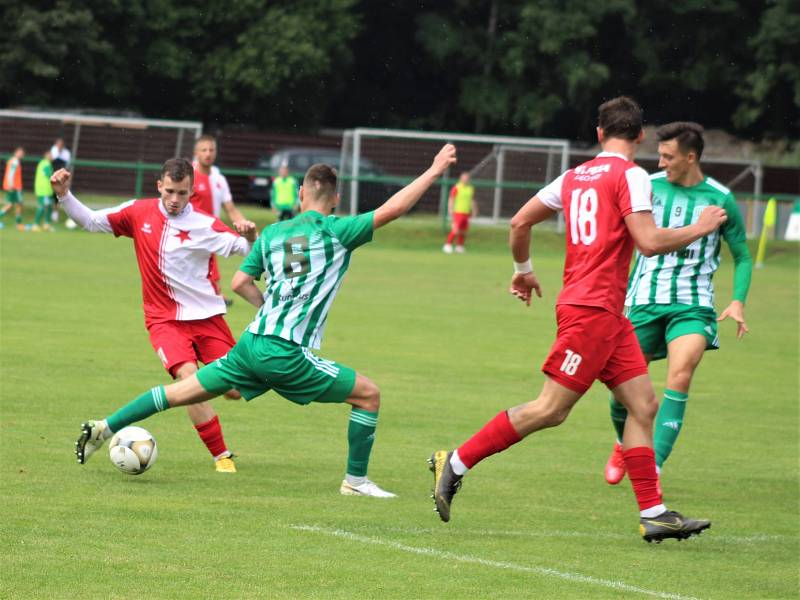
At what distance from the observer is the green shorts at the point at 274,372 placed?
23.5 ft

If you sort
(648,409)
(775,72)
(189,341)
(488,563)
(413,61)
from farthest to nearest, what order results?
1. (413,61)
2. (775,72)
3. (189,341)
4. (648,409)
5. (488,563)

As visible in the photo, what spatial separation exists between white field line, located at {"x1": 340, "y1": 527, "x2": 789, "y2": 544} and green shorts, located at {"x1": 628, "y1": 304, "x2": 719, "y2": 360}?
1517 millimetres

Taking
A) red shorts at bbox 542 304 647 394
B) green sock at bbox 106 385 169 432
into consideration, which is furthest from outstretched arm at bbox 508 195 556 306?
green sock at bbox 106 385 169 432

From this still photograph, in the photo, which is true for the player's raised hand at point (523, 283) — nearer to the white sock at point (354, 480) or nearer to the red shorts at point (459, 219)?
the white sock at point (354, 480)

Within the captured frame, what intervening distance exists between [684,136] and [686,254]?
2.42 ft

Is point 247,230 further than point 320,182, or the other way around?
point 247,230

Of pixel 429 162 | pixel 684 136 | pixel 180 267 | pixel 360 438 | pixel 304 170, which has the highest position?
pixel 684 136

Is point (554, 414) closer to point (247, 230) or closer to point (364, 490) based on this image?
point (364, 490)

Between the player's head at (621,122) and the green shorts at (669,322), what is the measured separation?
1796 mm

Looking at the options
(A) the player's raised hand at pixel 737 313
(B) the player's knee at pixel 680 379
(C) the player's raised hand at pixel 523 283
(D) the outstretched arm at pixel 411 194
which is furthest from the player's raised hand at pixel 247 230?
(A) the player's raised hand at pixel 737 313

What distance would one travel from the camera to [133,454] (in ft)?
25.6

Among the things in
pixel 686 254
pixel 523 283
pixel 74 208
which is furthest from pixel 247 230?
pixel 686 254

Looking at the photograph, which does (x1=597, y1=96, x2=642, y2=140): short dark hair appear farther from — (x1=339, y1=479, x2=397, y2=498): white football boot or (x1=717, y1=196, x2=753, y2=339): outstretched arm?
(x1=339, y1=479, x2=397, y2=498): white football boot

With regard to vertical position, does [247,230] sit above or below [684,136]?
below
